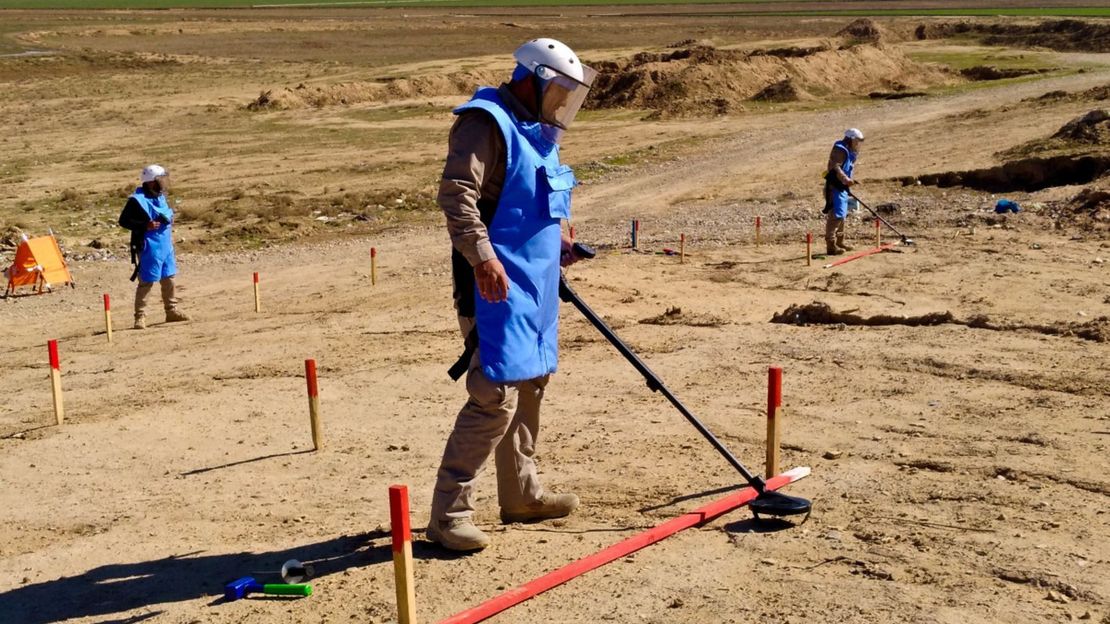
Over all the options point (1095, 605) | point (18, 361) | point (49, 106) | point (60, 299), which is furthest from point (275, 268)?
point (49, 106)

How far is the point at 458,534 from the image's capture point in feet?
20.0

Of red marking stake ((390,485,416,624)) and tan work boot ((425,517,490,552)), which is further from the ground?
red marking stake ((390,485,416,624))

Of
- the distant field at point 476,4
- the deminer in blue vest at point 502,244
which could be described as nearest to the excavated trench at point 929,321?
the deminer in blue vest at point 502,244

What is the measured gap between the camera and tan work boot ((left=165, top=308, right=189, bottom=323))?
1472cm

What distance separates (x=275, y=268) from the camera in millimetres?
18375

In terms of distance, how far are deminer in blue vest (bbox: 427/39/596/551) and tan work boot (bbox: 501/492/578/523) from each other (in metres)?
0.42

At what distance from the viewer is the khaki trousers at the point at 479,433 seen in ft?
19.4

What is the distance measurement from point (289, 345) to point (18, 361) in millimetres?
2955

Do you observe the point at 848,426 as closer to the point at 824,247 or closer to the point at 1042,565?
the point at 1042,565

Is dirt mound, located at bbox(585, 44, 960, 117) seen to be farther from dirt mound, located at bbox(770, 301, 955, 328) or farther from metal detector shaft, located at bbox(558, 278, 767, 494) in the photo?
metal detector shaft, located at bbox(558, 278, 767, 494)

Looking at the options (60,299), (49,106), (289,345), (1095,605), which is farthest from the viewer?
(49,106)

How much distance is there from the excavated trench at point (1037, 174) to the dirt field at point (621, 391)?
0.11 meters

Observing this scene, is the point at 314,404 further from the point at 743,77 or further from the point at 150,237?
the point at 743,77

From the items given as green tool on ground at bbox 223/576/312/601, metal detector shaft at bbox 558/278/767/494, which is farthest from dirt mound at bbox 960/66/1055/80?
green tool on ground at bbox 223/576/312/601
